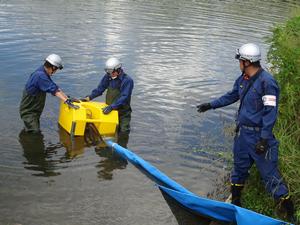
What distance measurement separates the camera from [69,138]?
971 cm

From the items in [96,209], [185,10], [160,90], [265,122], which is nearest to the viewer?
[265,122]

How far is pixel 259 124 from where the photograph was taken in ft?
20.2

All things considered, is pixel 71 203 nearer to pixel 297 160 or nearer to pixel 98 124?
pixel 98 124

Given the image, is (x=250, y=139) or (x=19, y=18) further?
(x=19, y=18)

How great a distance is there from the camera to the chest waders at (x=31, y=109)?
9.46 meters

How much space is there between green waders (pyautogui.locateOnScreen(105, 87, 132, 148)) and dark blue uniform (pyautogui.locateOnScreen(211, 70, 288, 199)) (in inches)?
160

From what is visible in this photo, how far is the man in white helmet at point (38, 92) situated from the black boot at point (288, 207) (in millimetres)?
4900

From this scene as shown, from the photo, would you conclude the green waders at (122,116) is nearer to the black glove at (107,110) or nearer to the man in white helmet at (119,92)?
the man in white helmet at (119,92)

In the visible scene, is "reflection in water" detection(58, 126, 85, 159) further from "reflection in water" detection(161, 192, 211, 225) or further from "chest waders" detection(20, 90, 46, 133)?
"reflection in water" detection(161, 192, 211, 225)

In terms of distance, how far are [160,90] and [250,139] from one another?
7212 mm

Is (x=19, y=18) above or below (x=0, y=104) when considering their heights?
above

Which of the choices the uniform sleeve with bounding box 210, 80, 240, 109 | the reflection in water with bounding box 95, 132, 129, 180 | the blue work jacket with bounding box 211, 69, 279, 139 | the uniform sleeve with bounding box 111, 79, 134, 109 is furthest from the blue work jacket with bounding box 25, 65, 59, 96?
the blue work jacket with bounding box 211, 69, 279, 139

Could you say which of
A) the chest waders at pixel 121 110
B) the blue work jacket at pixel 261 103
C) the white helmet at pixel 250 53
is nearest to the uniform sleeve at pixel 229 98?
the blue work jacket at pixel 261 103

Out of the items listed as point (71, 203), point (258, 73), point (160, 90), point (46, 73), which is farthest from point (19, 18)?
point (258, 73)
